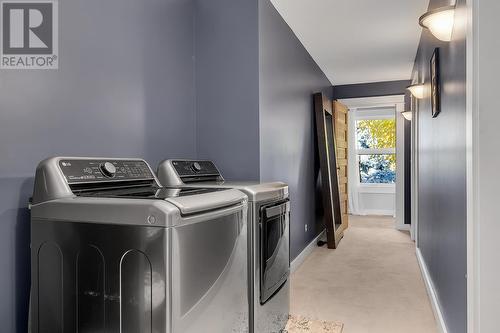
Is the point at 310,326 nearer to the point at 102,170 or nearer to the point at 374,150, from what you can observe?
the point at 102,170

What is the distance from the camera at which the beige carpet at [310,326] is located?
2.36m

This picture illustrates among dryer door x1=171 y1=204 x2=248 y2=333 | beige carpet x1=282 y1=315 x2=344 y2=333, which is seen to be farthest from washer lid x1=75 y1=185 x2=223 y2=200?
beige carpet x1=282 y1=315 x2=344 y2=333

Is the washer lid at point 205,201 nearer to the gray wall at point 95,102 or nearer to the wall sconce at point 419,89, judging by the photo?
the gray wall at point 95,102

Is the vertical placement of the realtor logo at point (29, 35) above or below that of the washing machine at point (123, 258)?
above

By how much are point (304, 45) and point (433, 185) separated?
7.46 ft

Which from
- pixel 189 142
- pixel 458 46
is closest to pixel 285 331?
pixel 189 142

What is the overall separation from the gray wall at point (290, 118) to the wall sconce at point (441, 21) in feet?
3.94

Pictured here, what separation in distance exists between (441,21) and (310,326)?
1996 mm

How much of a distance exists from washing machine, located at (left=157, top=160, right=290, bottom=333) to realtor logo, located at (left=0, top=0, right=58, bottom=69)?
0.87 m

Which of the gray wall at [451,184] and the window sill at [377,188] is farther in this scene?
the window sill at [377,188]

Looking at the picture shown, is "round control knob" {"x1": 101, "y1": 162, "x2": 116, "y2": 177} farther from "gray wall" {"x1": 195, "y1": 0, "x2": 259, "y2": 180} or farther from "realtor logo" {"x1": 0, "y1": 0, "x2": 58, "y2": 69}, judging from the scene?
"gray wall" {"x1": 195, "y1": 0, "x2": 259, "y2": 180}

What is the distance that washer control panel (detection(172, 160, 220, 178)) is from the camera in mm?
2279

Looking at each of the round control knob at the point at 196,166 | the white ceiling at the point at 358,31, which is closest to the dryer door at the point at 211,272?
the round control knob at the point at 196,166

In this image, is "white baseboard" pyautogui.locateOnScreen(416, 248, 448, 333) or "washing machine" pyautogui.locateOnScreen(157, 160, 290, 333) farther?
"white baseboard" pyautogui.locateOnScreen(416, 248, 448, 333)
